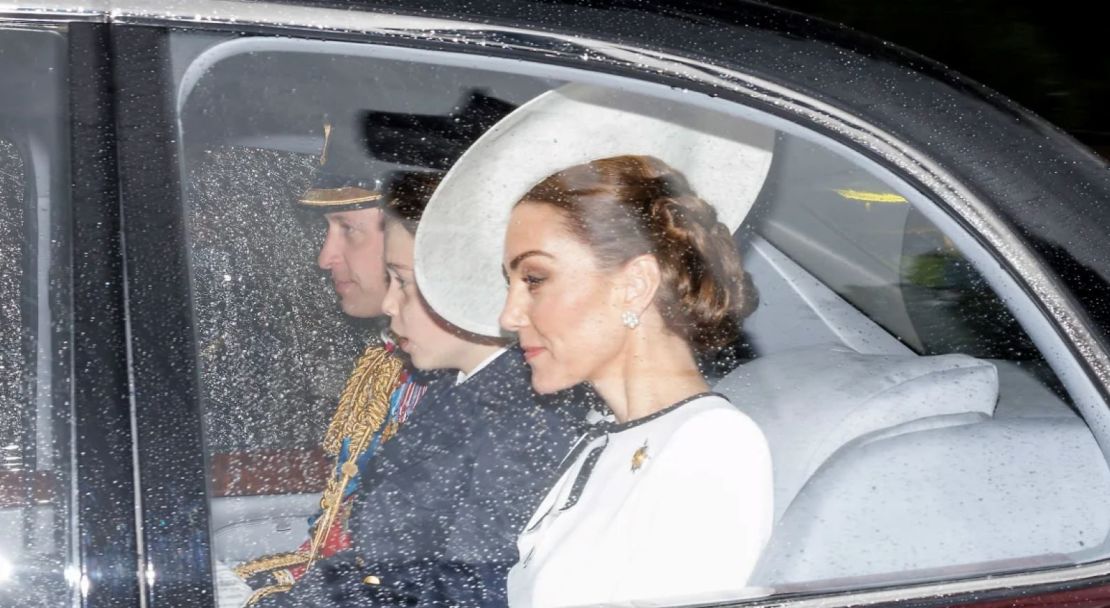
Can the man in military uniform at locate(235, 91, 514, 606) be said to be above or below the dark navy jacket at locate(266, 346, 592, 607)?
above

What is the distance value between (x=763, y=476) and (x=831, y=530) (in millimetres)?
98

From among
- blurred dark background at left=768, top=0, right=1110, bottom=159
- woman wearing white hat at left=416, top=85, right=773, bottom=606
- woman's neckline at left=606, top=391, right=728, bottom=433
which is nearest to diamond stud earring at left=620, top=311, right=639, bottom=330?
woman wearing white hat at left=416, top=85, right=773, bottom=606

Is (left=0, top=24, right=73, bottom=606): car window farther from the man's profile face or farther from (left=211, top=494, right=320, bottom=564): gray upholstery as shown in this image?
Answer: the man's profile face

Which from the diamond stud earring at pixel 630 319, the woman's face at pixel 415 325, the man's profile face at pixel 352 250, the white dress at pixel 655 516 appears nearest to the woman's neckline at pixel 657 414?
the white dress at pixel 655 516

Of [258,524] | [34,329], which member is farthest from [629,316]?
[34,329]

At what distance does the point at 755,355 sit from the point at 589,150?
0.31m

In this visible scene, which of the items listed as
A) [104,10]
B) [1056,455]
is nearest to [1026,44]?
[1056,455]

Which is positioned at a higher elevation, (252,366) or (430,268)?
(430,268)

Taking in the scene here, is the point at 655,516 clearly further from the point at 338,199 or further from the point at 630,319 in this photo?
the point at 338,199

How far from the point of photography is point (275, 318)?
5.21 feet

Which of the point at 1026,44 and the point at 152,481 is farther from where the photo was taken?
the point at 1026,44

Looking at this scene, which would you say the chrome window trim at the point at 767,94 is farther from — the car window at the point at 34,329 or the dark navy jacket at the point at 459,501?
the dark navy jacket at the point at 459,501

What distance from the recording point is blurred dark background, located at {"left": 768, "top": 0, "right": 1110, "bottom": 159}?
6668mm

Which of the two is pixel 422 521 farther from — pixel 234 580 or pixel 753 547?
pixel 753 547
